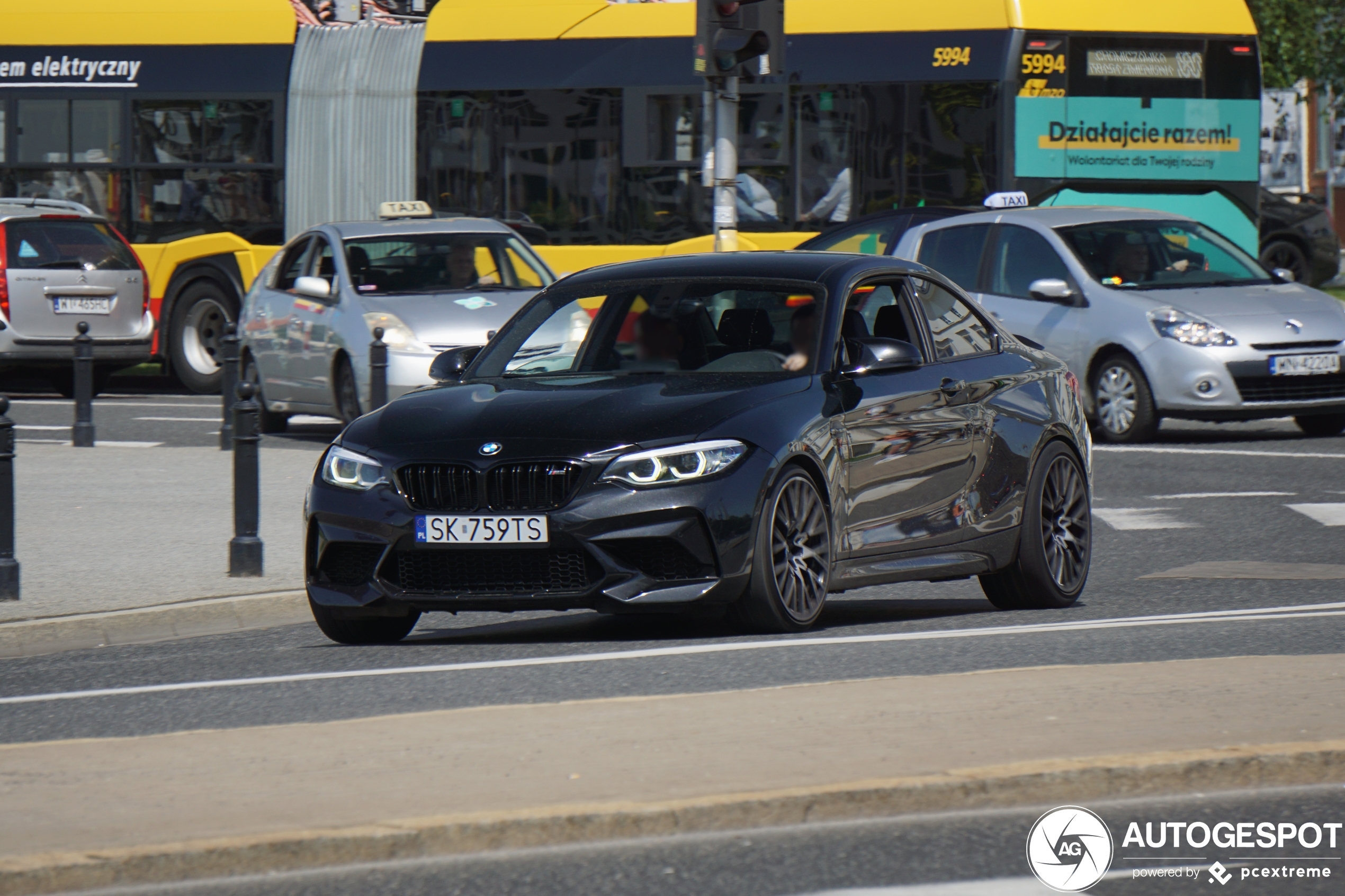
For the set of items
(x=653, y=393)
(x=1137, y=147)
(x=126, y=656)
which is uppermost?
(x=1137, y=147)

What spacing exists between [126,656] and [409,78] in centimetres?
1537

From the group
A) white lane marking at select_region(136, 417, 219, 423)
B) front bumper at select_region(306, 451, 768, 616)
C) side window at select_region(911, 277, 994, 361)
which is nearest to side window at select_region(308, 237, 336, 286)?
white lane marking at select_region(136, 417, 219, 423)

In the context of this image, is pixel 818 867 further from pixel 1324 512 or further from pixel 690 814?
pixel 1324 512

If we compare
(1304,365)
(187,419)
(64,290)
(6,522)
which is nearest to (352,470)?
(6,522)

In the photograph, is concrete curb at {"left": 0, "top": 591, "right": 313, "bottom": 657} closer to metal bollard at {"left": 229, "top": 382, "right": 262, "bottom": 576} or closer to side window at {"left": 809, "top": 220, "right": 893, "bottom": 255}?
metal bollard at {"left": 229, "top": 382, "right": 262, "bottom": 576}

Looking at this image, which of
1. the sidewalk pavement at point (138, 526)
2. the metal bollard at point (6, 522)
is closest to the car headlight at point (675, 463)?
the sidewalk pavement at point (138, 526)

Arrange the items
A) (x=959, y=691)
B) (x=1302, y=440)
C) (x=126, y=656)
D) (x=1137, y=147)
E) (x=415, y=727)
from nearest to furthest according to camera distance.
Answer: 1. (x=415, y=727)
2. (x=959, y=691)
3. (x=126, y=656)
4. (x=1302, y=440)
5. (x=1137, y=147)

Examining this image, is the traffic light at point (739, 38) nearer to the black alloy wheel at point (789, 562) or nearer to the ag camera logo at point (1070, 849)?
the black alloy wheel at point (789, 562)

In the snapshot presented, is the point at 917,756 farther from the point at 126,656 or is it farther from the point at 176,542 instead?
the point at 176,542

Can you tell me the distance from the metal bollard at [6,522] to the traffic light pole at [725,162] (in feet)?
20.2

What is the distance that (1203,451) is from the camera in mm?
16672

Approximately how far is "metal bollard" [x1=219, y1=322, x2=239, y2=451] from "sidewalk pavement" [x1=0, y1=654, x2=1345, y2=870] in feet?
37.2

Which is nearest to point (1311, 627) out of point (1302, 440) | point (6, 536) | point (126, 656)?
point (126, 656)

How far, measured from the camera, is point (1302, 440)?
1730 cm
